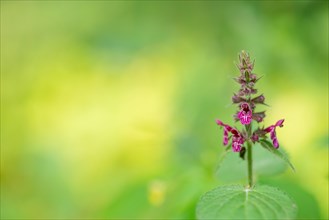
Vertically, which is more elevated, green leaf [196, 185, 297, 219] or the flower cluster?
the flower cluster

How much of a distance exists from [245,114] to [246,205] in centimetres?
33

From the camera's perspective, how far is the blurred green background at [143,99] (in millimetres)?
3721

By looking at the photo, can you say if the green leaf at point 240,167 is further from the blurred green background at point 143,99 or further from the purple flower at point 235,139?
the blurred green background at point 143,99

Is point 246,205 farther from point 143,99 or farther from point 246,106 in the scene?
point 143,99

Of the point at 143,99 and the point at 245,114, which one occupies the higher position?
the point at 245,114

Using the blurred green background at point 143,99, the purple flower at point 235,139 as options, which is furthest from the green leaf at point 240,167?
the blurred green background at point 143,99

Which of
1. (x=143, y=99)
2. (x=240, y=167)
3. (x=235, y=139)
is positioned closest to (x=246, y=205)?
(x=235, y=139)

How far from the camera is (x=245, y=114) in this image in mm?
1862

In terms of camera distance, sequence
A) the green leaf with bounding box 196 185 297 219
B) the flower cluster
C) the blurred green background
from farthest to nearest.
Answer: the blurred green background → the flower cluster → the green leaf with bounding box 196 185 297 219

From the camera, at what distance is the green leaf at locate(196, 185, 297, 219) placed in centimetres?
160

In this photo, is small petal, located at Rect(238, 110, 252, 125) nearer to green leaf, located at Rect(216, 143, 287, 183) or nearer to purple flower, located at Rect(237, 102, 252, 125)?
purple flower, located at Rect(237, 102, 252, 125)

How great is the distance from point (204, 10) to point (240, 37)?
1173mm

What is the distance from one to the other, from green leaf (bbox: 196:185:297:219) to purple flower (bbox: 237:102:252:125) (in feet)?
0.76

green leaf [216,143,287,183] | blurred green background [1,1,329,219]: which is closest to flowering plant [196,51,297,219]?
green leaf [216,143,287,183]
